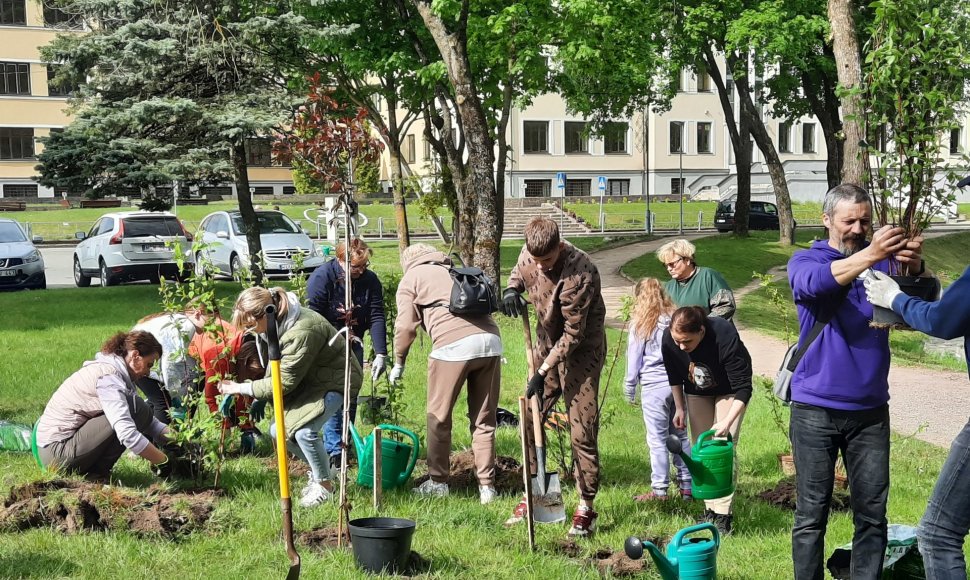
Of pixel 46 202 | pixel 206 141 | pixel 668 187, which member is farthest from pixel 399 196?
pixel 668 187

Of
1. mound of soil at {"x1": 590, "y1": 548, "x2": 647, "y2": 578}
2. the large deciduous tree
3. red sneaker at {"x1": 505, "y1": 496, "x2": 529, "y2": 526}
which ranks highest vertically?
the large deciduous tree

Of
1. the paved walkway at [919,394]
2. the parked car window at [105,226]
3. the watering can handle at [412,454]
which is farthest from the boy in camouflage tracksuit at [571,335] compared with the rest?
the parked car window at [105,226]

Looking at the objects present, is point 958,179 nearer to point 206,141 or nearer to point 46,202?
point 206,141

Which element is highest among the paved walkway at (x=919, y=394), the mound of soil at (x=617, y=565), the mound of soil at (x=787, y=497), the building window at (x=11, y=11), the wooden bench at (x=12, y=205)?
the building window at (x=11, y=11)

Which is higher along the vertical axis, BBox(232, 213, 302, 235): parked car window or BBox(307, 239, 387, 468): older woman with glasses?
BBox(232, 213, 302, 235): parked car window

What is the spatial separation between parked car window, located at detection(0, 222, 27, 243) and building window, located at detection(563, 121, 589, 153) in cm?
4554

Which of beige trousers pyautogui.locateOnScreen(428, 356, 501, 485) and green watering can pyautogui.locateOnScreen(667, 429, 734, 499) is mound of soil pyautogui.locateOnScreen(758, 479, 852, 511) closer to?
green watering can pyautogui.locateOnScreen(667, 429, 734, 499)

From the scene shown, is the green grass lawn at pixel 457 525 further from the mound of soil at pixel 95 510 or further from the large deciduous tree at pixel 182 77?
the large deciduous tree at pixel 182 77

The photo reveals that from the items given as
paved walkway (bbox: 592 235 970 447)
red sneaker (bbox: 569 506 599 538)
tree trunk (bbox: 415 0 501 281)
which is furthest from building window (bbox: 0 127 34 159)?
red sneaker (bbox: 569 506 599 538)

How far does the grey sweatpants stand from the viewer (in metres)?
6.63

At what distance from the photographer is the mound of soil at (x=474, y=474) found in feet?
23.7

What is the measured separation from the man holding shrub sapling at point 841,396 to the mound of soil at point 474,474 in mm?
2863

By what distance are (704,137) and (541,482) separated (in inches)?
2497

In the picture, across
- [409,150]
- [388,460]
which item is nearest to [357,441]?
[388,460]
